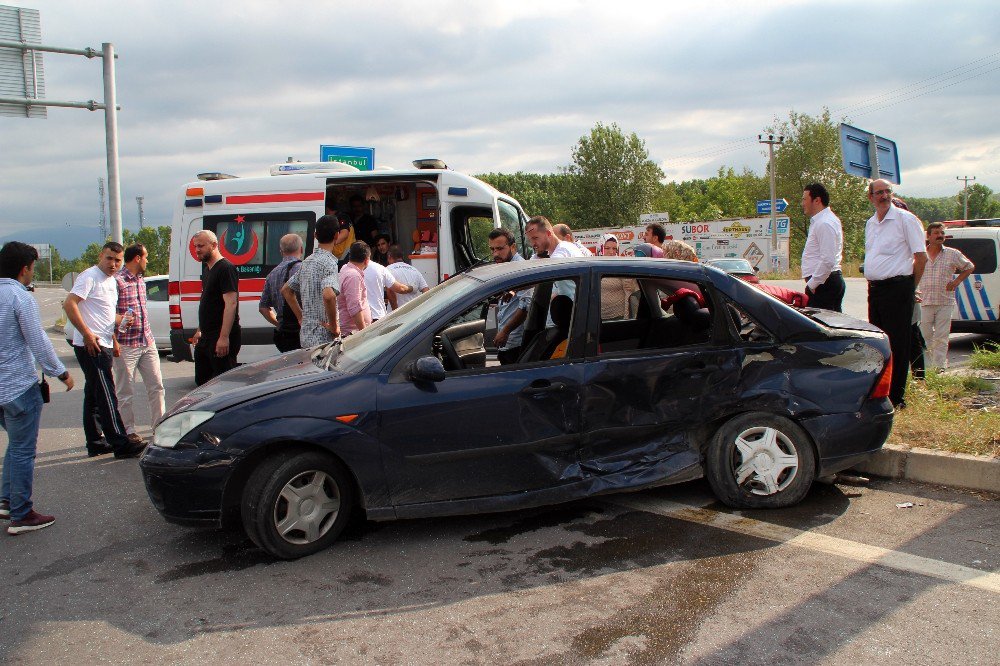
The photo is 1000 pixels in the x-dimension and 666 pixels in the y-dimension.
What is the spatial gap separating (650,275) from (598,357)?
0.64 metres

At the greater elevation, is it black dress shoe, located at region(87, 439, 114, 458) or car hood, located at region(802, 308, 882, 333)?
car hood, located at region(802, 308, 882, 333)

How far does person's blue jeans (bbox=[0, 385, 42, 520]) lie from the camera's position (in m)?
4.56

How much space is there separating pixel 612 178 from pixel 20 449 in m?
56.9

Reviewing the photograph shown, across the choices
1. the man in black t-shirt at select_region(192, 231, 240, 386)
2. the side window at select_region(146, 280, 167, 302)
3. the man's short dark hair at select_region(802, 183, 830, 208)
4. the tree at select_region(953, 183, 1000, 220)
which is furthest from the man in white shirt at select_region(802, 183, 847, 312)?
the tree at select_region(953, 183, 1000, 220)

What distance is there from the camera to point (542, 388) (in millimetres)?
4156

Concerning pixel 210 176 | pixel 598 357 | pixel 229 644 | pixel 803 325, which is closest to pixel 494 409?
pixel 598 357

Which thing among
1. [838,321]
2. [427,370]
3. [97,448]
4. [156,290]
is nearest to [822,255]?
[838,321]

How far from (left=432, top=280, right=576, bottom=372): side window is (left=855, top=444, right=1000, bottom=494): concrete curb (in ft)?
Answer: 7.28

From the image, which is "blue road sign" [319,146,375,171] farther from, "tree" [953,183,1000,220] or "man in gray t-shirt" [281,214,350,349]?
"tree" [953,183,1000,220]

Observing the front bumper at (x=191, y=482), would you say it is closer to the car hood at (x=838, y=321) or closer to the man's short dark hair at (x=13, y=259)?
the man's short dark hair at (x=13, y=259)

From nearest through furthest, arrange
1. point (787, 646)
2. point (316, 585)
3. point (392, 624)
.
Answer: point (787, 646) → point (392, 624) → point (316, 585)

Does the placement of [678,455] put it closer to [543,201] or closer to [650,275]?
[650,275]

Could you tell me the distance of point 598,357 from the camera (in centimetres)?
431

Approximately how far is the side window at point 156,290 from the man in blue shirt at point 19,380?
883 cm
